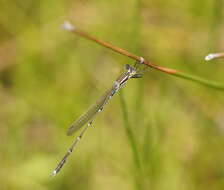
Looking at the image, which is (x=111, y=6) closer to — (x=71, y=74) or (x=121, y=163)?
(x=71, y=74)

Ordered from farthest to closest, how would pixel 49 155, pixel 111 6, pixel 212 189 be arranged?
Answer: pixel 111 6
pixel 49 155
pixel 212 189

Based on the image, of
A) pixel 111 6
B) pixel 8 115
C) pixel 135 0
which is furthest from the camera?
pixel 111 6

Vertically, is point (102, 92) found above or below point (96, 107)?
above

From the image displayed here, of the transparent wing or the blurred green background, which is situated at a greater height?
the blurred green background

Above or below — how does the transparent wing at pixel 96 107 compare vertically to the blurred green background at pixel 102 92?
A: below

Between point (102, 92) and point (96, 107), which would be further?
point (102, 92)

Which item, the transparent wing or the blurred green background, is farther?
the blurred green background

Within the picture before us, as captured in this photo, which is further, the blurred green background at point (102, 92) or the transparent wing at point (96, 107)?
the blurred green background at point (102, 92)

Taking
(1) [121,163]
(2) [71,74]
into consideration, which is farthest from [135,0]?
(2) [71,74]
